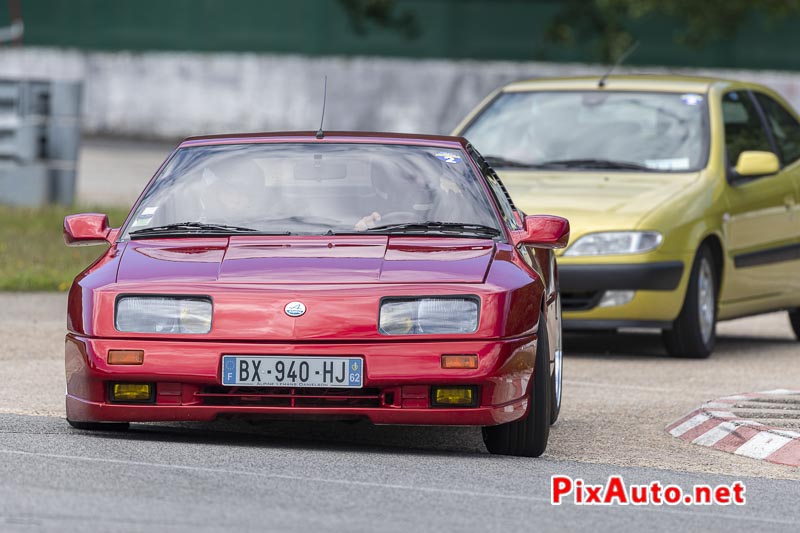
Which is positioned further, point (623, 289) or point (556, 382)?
point (623, 289)

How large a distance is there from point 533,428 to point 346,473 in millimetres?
1029

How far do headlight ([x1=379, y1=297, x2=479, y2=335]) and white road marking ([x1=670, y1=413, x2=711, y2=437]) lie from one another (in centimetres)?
176

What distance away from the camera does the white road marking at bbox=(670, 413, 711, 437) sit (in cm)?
849

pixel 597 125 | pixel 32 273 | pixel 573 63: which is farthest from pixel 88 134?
pixel 597 125

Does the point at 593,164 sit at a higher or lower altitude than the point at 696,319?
higher

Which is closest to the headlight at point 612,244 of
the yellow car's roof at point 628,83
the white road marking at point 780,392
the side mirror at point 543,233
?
the yellow car's roof at point 628,83

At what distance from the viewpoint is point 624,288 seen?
1126 centimetres

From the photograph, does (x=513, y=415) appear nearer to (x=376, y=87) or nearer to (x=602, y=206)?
(x=602, y=206)

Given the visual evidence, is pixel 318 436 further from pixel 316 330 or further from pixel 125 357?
pixel 125 357

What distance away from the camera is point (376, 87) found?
29.3 meters

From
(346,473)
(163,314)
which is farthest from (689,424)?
(163,314)

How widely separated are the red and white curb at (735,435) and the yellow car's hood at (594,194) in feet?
8.13

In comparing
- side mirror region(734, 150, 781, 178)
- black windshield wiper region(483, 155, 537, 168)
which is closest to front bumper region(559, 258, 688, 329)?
side mirror region(734, 150, 781, 178)

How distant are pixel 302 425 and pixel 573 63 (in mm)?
23317
